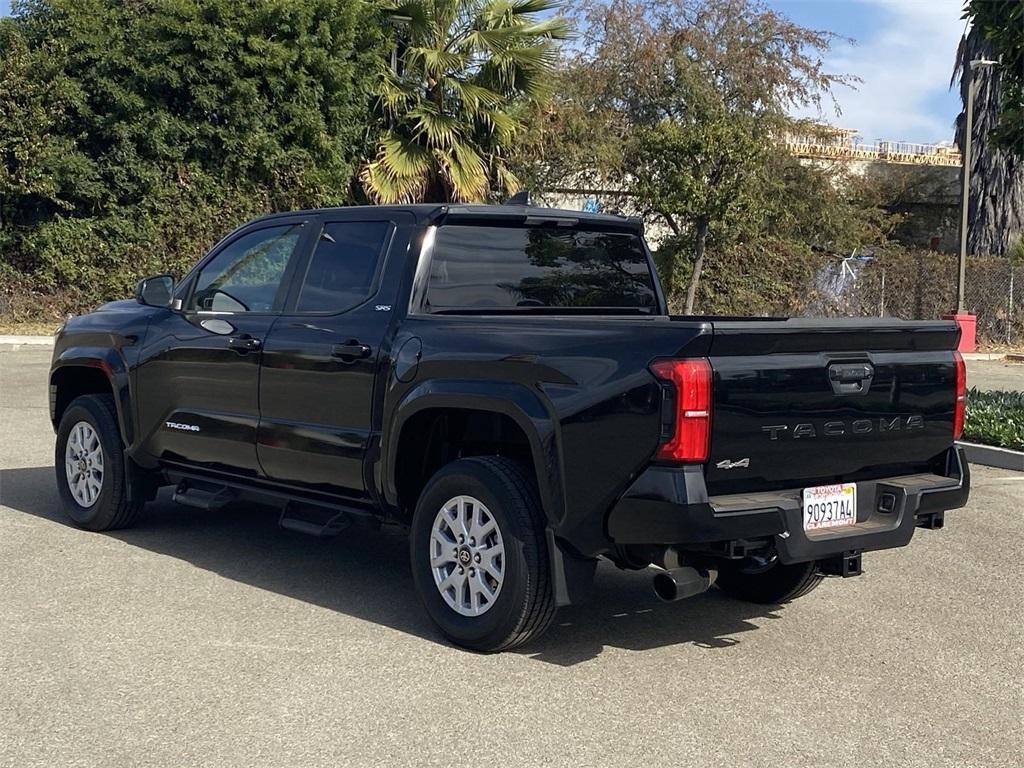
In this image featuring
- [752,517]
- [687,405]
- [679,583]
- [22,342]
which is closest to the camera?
→ [687,405]

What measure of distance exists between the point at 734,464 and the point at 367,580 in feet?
8.29

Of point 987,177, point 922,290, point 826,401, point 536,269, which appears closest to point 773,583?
point 826,401

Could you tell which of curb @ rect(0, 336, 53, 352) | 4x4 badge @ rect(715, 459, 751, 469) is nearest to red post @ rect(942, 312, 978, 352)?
curb @ rect(0, 336, 53, 352)

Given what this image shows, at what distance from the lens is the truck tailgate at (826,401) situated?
489cm

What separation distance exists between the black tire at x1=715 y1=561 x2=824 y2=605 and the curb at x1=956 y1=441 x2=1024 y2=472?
5.07 meters

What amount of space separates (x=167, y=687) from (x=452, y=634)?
1225 millimetres

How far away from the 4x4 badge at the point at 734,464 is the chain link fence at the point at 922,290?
2373cm

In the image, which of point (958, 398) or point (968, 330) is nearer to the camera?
point (958, 398)

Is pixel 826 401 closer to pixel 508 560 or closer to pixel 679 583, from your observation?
pixel 679 583

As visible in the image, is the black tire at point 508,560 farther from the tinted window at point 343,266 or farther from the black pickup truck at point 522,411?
the tinted window at point 343,266

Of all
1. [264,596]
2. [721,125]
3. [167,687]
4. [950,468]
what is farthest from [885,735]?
[721,125]

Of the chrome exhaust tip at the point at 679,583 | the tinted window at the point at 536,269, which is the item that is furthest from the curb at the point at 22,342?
the chrome exhaust tip at the point at 679,583

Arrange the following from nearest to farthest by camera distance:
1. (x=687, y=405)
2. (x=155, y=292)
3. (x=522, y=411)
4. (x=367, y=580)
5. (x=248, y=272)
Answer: (x=687, y=405)
(x=522, y=411)
(x=367, y=580)
(x=248, y=272)
(x=155, y=292)

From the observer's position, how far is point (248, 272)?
712 centimetres
